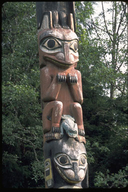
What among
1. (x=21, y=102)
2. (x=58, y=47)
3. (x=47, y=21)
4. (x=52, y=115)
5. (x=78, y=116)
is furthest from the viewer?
(x=21, y=102)

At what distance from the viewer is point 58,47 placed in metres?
7.17

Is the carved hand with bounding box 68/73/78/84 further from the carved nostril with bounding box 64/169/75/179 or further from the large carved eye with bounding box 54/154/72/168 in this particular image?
the carved nostril with bounding box 64/169/75/179

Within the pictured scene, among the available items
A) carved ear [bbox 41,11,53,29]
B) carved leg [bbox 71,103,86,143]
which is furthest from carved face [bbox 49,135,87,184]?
carved ear [bbox 41,11,53,29]

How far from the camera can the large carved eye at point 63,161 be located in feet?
20.8

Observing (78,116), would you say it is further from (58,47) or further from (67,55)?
(58,47)

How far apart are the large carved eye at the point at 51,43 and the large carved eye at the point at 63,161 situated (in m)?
2.25

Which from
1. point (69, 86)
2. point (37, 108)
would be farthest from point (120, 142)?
point (69, 86)

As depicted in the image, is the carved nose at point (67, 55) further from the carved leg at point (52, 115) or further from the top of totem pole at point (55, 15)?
the carved leg at point (52, 115)

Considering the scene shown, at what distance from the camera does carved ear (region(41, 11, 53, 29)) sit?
24.4 ft

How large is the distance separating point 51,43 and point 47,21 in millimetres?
595

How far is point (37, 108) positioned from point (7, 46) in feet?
11.8

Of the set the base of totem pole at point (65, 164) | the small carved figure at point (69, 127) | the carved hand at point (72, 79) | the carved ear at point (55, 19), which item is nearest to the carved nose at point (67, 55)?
the carved hand at point (72, 79)

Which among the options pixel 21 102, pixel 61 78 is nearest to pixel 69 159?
pixel 61 78

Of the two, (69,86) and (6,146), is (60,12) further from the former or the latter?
(6,146)
